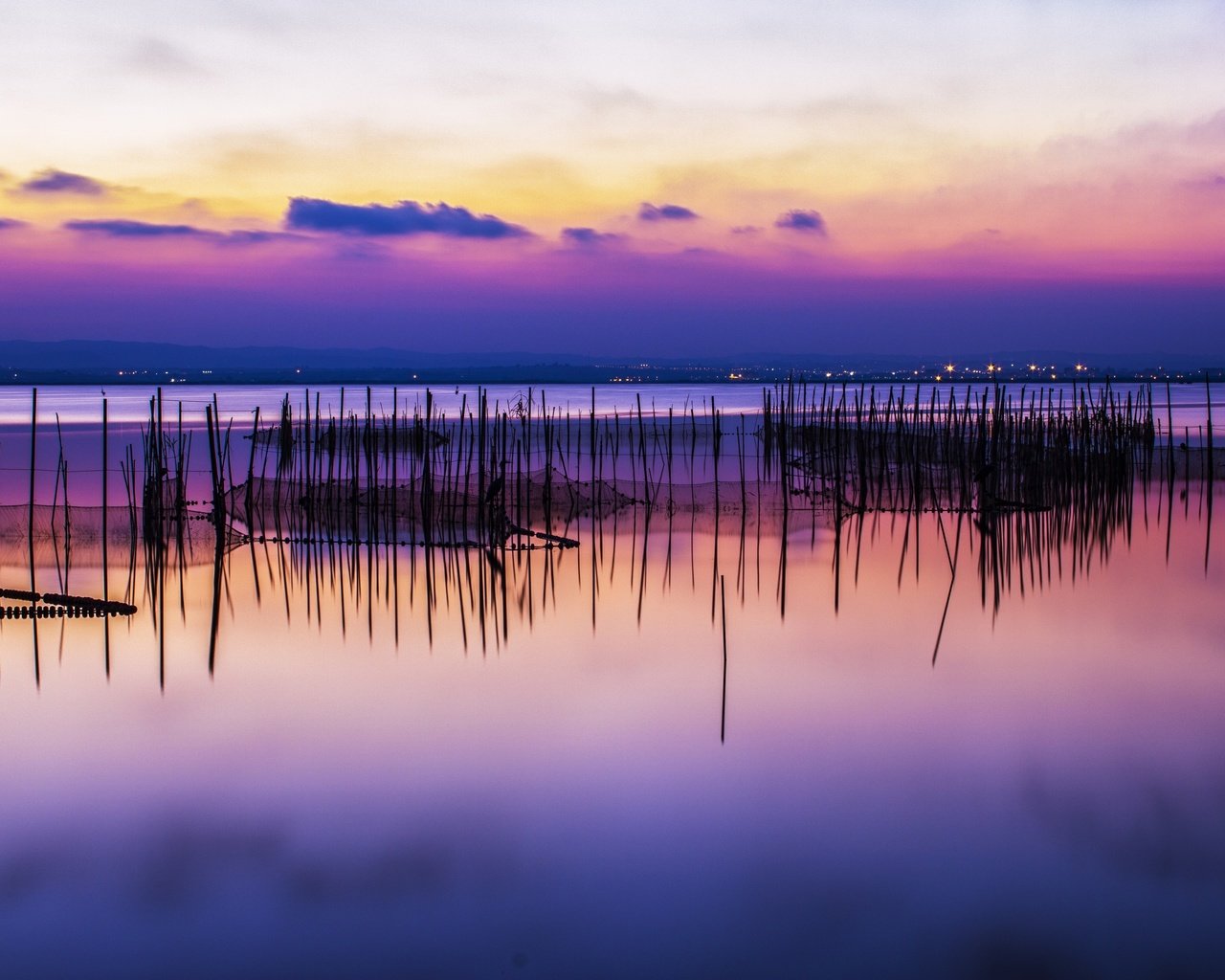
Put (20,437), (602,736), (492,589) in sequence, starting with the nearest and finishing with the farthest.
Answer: (602,736), (492,589), (20,437)

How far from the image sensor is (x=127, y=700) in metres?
5.78

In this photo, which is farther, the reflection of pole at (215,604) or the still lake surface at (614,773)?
the reflection of pole at (215,604)

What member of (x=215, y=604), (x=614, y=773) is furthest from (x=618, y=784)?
(x=215, y=604)

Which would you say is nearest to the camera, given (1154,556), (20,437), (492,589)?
(492,589)

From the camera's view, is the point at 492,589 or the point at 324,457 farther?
the point at 324,457

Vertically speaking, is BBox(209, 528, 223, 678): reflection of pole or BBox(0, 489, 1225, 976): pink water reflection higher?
BBox(209, 528, 223, 678): reflection of pole

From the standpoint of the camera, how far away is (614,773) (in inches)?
191

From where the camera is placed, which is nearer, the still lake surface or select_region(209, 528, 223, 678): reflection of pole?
the still lake surface

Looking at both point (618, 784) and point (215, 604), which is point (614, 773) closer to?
point (618, 784)

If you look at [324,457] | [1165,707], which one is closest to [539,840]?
[1165,707]

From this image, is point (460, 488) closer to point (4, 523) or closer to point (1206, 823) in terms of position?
point (4, 523)

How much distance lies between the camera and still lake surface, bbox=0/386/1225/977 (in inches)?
135

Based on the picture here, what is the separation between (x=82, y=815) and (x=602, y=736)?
2.06 meters

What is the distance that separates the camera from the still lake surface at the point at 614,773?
3434 millimetres
